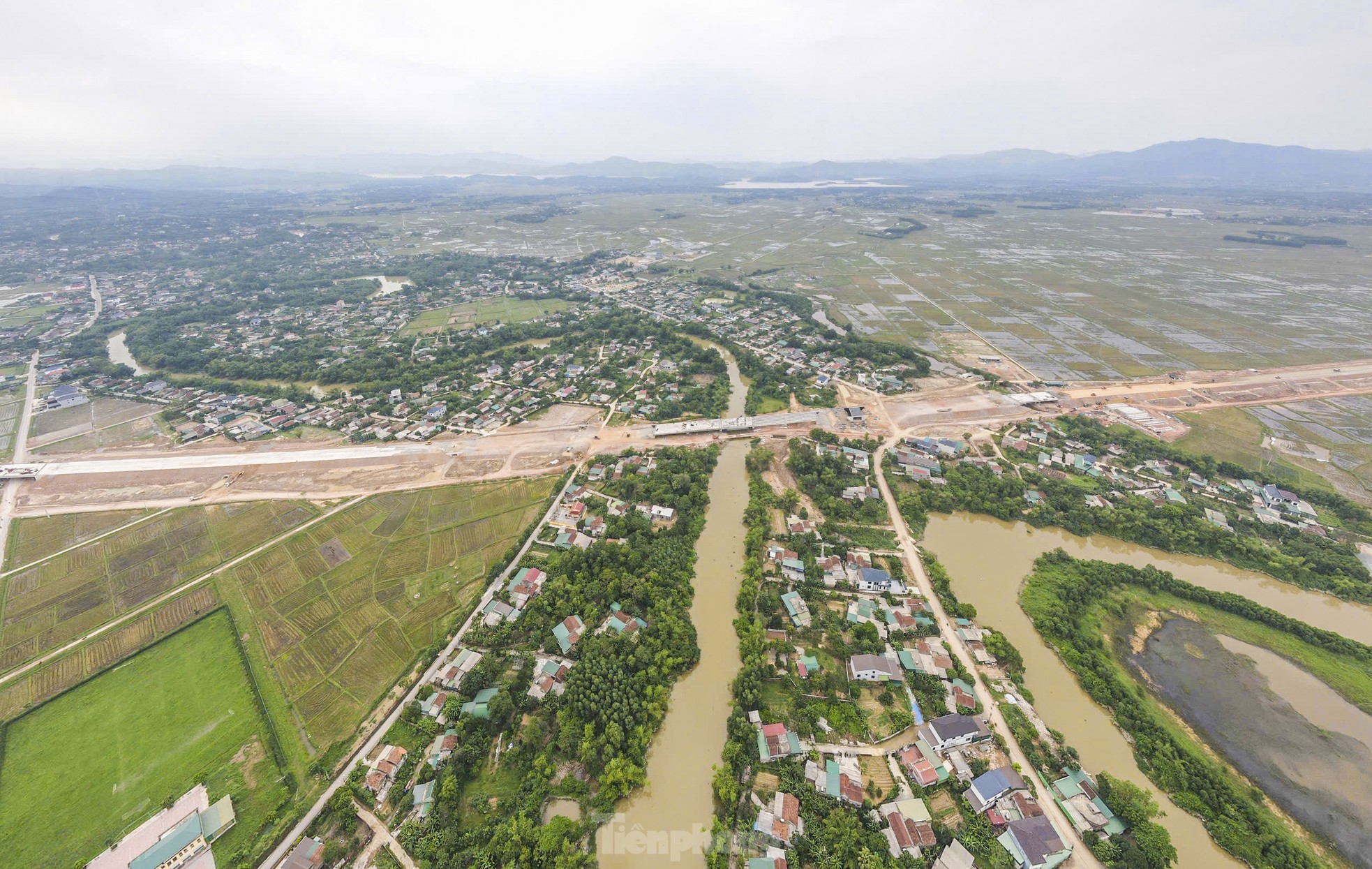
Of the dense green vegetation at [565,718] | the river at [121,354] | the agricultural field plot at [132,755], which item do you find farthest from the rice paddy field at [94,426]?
the dense green vegetation at [565,718]

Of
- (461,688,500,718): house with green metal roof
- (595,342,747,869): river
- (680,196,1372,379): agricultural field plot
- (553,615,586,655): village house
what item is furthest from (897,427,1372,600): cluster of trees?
(461,688,500,718): house with green metal roof

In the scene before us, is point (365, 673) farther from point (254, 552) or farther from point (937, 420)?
point (937, 420)

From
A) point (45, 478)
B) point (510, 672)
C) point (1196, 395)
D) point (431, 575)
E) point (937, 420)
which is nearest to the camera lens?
point (510, 672)

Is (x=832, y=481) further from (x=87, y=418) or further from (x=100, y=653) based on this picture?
(x=87, y=418)

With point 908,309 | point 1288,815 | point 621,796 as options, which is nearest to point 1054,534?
point 1288,815

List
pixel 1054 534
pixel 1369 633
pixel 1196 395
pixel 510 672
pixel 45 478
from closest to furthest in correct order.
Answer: pixel 510 672
pixel 1369 633
pixel 1054 534
pixel 45 478
pixel 1196 395

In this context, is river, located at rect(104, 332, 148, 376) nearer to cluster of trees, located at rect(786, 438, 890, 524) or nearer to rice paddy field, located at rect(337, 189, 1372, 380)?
rice paddy field, located at rect(337, 189, 1372, 380)

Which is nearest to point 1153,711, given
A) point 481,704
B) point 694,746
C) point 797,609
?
point 797,609
